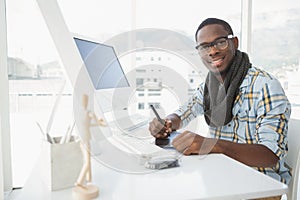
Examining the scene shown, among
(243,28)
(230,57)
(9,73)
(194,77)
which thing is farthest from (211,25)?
(243,28)

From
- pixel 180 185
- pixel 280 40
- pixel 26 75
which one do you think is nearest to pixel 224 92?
pixel 180 185

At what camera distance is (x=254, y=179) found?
2.44 ft

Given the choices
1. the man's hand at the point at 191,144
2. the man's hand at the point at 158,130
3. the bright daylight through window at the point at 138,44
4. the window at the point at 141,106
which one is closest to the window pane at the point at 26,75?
the bright daylight through window at the point at 138,44

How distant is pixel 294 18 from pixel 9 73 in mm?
2649

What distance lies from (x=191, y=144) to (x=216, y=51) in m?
0.64

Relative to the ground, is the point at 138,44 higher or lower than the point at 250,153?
higher

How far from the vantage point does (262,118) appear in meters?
1.19

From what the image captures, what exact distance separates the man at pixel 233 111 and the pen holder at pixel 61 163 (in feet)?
1.54

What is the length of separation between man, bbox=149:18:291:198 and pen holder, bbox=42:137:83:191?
468 millimetres

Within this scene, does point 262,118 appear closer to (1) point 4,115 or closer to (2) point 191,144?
(2) point 191,144

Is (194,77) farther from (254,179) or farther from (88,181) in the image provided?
(88,181)

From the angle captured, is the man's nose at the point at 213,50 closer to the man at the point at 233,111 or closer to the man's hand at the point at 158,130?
the man at the point at 233,111

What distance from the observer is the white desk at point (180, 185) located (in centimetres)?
64

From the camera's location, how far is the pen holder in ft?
2.07
